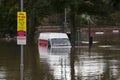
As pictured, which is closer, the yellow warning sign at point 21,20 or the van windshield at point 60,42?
the yellow warning sign at point 21,20

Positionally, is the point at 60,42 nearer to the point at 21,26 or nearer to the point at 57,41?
the point at 57,41

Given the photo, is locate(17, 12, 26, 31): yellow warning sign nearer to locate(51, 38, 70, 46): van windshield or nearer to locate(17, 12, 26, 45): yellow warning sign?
locate(17, 12, 26, 45): yellow warning sign

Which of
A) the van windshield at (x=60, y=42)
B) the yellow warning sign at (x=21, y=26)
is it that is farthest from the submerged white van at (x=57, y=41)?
the yellow warning sign at (x=21, y=26)

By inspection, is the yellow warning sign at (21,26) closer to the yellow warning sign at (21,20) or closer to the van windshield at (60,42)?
the yellow warning sign at (21,20)

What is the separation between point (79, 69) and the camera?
70.8ft

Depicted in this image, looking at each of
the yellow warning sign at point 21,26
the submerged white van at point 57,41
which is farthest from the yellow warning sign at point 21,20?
the submerged white van at point 57,41

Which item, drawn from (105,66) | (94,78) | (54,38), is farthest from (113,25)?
(94,78)

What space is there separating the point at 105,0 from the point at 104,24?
78203 mm

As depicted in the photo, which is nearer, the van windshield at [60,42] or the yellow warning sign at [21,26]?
the yellow warning sign at [21,26]

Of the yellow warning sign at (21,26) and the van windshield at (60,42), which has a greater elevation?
the yellow warning sign at (21,26)

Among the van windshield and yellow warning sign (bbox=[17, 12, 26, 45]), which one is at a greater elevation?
yellow warning sign (bbox=[17, 12, 26, 45])

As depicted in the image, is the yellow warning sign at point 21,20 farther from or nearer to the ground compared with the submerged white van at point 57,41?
farther from the ground

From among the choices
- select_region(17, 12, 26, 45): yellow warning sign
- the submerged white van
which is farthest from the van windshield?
select_region(17, 12, 26, 45): yellow warning sign

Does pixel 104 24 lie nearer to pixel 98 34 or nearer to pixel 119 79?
pixel 98 34
